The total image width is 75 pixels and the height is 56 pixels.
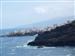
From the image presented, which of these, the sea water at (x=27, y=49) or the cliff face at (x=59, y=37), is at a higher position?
the cliff face at (x=59, y=37)

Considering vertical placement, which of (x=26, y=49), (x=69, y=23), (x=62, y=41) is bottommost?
(x=26, y=49)

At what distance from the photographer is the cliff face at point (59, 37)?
553 centimetres

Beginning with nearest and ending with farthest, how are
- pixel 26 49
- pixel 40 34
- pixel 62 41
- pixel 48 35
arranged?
pixel 40 34
pixel 48 35
pixel 62 41
pixel 26 49

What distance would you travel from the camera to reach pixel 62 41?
581 centimetres

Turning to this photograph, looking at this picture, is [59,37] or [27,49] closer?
[59,37]

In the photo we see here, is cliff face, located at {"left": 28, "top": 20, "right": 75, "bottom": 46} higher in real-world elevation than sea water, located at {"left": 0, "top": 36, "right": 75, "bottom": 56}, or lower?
higher

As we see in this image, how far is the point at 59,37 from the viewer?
19.0ft

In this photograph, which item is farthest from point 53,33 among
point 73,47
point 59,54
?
point 73,47

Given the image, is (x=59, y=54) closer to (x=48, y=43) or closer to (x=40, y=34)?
(x=48, y=43)

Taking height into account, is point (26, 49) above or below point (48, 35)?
below

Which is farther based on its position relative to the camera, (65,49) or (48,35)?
(65,49)

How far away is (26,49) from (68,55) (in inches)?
51.2

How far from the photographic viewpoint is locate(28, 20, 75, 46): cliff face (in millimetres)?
5527

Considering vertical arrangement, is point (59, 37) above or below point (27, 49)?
above
